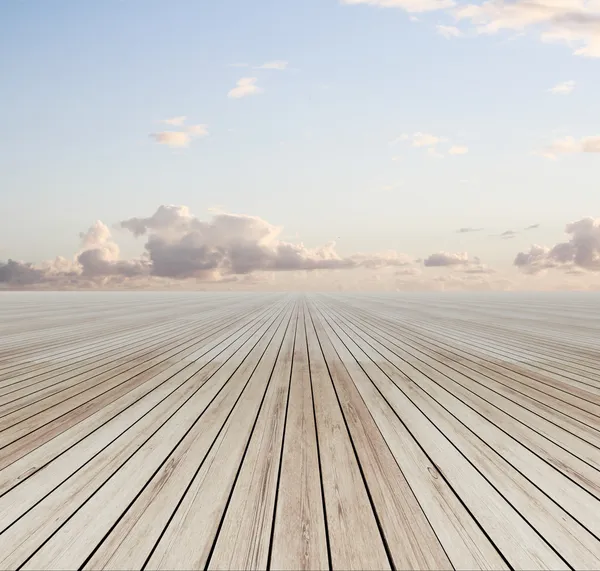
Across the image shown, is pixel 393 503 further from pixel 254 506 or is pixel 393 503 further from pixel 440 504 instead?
pixel 254 506

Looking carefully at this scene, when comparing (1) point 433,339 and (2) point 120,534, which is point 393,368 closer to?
(1) point 433,339

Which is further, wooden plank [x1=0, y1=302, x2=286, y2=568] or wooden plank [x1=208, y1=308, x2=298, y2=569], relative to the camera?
wooden plank [x1=0, y1=302, x2=286, y2=568]

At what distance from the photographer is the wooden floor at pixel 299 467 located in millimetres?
1366

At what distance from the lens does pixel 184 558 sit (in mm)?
1303

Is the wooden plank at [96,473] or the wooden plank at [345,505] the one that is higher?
the wooden plank at [96,473]

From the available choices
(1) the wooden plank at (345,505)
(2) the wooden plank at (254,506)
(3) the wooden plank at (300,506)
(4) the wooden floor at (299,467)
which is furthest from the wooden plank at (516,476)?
(2) the wooden plank at (254,506)

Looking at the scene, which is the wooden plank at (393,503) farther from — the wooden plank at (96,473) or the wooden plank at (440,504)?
the wooden plank at (96,473)

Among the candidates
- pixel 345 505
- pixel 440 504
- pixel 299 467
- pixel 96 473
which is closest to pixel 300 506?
pixel 345 505

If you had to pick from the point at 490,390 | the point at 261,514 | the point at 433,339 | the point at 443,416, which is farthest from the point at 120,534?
the point at 433,339

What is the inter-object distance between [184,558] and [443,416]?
1.99m

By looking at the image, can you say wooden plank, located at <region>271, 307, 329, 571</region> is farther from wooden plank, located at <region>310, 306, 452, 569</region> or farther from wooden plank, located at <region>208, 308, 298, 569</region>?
wooden plank, located at <region>310, 306, 452, 569</region>

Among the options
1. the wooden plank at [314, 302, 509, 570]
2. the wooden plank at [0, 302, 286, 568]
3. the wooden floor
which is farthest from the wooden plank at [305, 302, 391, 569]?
the wooden plank at [0, 302, 286, 568]

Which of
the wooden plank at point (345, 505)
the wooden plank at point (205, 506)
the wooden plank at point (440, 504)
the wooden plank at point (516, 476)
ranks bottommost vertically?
the wooden plank at point (516, 476)

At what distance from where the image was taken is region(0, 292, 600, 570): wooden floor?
1.37m
